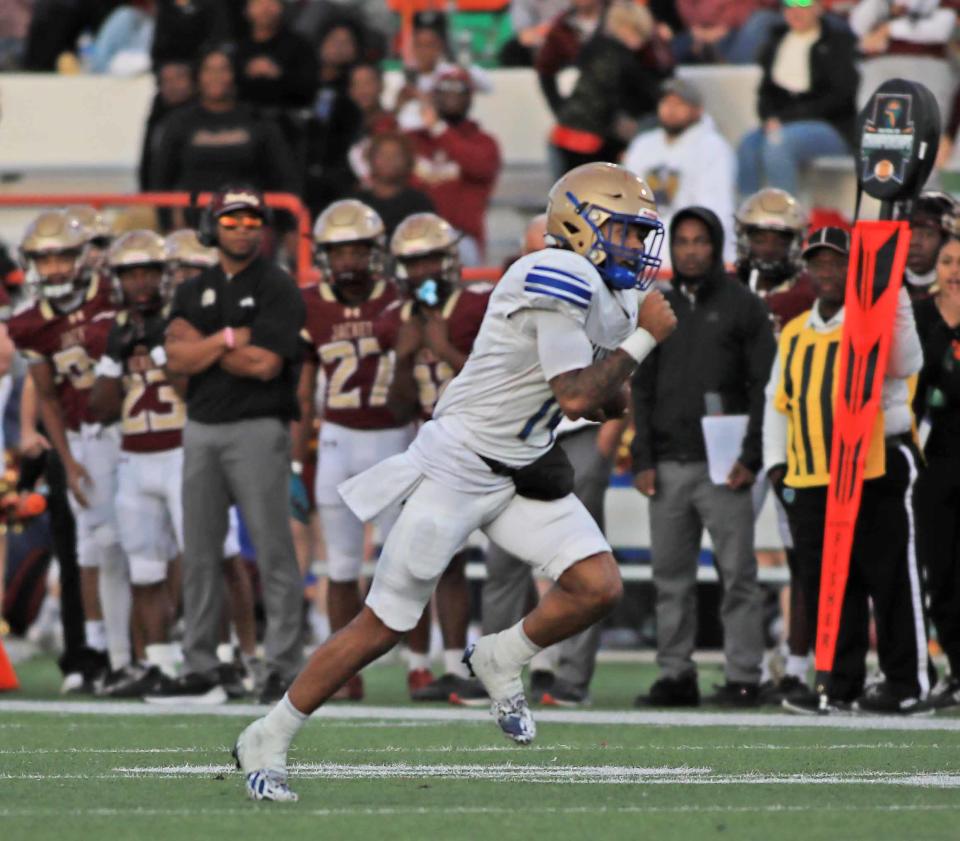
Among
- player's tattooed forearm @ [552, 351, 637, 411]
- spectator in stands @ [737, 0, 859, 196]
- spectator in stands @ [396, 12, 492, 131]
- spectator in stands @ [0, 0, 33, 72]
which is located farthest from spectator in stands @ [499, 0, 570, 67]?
player's tattooed forearm @ [552, 351, 637, 411]

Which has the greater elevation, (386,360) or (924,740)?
(386,360)

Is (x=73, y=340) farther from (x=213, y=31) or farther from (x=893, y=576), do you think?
(x=213, y=31)

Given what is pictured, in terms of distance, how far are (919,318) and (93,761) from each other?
412cm

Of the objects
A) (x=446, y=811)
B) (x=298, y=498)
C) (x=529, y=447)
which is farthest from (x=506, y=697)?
(x=298, y=498)

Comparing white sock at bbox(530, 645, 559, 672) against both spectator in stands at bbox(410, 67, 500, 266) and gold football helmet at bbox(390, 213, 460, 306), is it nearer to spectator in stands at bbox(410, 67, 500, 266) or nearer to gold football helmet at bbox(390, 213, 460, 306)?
gold football helmet at bbox(390, 213, 460, 306)

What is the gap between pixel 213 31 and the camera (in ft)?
50.9

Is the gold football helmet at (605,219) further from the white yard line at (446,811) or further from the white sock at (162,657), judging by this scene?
the white sock at (162,657)

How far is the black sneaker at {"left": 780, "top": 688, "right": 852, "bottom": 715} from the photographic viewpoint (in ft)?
29.0

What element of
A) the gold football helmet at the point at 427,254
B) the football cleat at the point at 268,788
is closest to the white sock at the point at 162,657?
the gold football helmet at the point at 427,254

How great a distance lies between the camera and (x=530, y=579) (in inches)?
396

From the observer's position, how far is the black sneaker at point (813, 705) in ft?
29.0

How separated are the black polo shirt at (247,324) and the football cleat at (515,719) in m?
3.28

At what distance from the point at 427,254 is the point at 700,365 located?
4.39 ft

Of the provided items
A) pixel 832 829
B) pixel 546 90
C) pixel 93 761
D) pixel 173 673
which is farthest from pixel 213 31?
pixel 832 829
